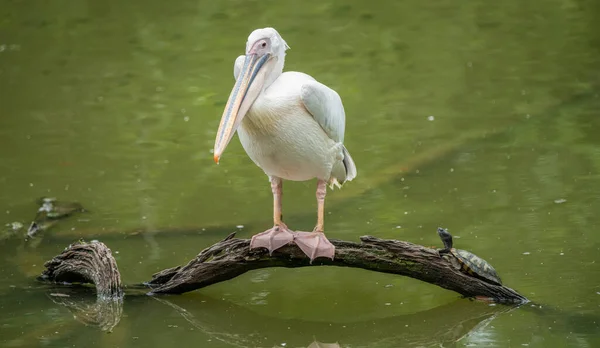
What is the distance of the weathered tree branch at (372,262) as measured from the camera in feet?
15.3

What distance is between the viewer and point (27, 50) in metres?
10.3

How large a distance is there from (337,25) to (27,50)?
316 cm

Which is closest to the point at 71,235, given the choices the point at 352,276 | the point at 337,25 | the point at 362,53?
the point at 352,276

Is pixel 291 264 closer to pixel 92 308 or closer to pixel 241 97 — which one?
pixel 241 97

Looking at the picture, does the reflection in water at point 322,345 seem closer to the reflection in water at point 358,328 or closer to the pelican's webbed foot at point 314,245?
the reflection in water at point 358,328

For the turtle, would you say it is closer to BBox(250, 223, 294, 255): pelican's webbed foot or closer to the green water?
the green water

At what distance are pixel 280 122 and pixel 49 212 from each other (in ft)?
7.96

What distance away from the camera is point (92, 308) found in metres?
4.99

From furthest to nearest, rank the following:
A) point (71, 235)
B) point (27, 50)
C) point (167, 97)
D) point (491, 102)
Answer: point (27, 50) → point (167, 97) → point (491, 102) → point (71, 235)

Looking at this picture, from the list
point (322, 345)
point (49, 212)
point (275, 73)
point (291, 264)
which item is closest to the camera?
point (322, 345)

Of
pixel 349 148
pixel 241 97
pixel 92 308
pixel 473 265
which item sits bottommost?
pixel 349 148

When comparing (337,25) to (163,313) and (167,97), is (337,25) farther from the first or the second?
(163,313)

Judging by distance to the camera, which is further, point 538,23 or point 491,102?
point 538,23

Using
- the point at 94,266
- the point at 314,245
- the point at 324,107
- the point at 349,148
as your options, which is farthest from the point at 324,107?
the point at 349,148
